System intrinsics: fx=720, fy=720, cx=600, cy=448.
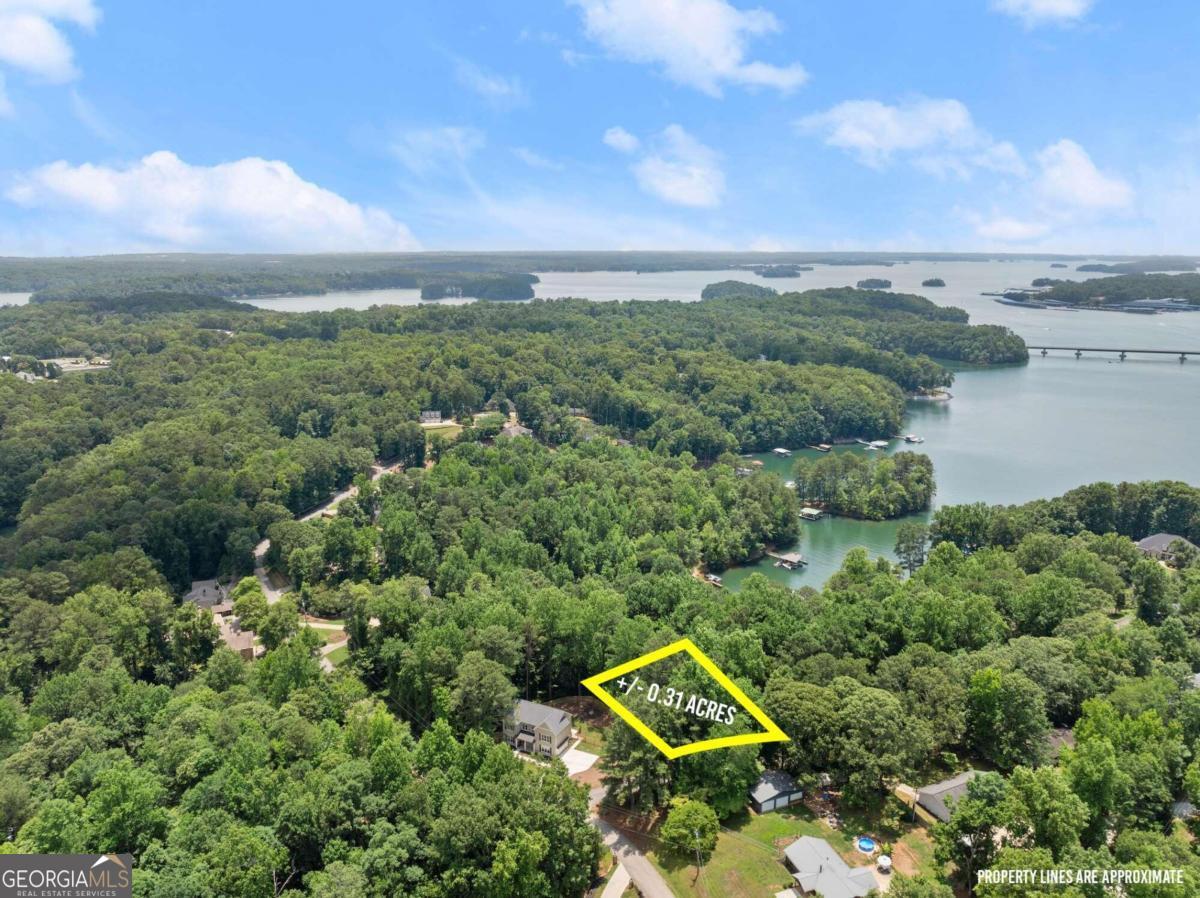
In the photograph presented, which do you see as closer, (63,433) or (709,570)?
(709,570)

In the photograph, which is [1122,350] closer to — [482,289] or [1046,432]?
[1046,432]

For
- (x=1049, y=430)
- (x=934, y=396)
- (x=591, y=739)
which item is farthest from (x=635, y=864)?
(x=934, y=396)

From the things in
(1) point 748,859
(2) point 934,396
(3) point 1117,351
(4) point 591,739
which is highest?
(3) point 1117,351

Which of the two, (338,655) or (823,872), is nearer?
(823,872)

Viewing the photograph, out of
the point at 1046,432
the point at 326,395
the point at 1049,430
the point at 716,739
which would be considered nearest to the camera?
the point at 716,739

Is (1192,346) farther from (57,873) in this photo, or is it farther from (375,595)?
(57,873)

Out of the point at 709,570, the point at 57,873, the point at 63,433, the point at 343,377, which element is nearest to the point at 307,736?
the point at 57,873

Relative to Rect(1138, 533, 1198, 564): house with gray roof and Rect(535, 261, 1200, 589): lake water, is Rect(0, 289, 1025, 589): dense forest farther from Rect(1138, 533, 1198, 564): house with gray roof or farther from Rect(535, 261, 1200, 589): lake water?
Rect(1138, 533, 1198, 564): house with gray roof
